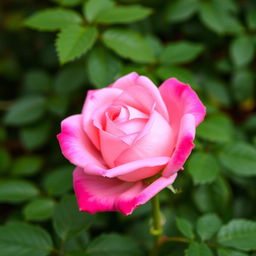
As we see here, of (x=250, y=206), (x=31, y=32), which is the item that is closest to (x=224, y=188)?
(x=250, y=206)

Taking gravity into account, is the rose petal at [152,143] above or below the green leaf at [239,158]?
above

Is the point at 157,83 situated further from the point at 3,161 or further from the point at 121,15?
the point at 3,161

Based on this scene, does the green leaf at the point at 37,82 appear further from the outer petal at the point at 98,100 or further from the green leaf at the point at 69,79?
the outer petal at the point at 98,100

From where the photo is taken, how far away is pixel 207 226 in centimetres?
107

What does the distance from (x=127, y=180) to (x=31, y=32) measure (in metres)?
1.37

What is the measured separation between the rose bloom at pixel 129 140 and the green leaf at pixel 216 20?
0.70 m

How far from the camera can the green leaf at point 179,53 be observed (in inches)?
53.3

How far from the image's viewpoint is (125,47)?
4.07 feet

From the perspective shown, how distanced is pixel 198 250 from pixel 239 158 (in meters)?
0.37

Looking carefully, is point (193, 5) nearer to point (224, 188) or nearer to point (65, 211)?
point (224, 188)

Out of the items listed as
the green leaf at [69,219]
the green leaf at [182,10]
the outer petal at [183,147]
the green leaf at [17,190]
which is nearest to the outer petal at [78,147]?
the outer petal at [183,147]

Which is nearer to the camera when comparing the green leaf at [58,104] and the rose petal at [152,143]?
the rose petal at [152,143]

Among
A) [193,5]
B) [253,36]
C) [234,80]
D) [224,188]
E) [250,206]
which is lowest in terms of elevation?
[250,206]

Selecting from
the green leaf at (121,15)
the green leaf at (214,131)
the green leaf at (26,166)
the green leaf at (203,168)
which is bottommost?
the green leaf at (26,166)
